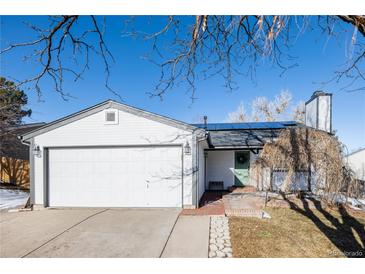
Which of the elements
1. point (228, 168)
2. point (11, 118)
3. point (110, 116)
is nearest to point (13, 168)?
point (11, 118)

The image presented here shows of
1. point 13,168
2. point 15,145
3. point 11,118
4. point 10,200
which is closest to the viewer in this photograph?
point 10,200

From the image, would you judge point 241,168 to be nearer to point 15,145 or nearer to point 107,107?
point 107,107

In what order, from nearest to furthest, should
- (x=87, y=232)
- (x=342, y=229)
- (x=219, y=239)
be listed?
(x=219, y=239)
(x=87, y=232)
(x=342, y=229)

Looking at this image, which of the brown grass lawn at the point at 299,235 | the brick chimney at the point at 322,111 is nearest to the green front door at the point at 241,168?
the brown grass lawn at the point at 299,235

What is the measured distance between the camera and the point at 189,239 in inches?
180

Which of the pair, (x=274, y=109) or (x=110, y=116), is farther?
(x=274, y=109)

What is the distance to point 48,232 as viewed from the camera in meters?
5.23

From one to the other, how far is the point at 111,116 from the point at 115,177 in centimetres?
243

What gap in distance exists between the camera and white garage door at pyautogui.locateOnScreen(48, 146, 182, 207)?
7234mm

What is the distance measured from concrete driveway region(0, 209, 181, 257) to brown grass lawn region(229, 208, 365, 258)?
1.18 meters

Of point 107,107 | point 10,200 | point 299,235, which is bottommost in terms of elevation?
point 10,200
